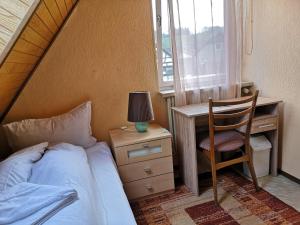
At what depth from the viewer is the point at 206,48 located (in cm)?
239

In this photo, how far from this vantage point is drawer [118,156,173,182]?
206cm

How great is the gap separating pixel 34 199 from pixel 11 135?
3.51ft

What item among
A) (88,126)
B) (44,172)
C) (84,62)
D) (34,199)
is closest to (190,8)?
(84,62)

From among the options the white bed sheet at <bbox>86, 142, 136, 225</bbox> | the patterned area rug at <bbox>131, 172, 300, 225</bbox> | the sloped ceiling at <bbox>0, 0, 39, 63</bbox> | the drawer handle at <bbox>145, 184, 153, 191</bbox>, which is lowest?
the patterned area rug at <bbox>131, 172, 300, 225</bbox>

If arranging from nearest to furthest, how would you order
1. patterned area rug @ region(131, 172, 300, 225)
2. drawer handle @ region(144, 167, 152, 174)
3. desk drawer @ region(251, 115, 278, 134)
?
patterned area rug @ region(131, 172, 300, 225) → drawer handle @ region(144, 167, 152, 174) → desk drawer @ region(251, 115, 278, 134)

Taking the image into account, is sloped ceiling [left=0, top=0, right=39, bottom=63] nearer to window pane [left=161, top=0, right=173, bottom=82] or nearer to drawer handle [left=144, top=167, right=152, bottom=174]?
drawer handle [left=144, top=167, right=152, bottom=174]

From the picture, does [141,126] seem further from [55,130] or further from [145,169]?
[55,130]

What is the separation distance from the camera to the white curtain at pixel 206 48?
2271 millimetres

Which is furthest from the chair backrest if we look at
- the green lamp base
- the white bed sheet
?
the white bed sheet

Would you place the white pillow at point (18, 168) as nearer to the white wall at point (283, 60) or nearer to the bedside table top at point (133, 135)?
the bedside table top at point (133, 135)

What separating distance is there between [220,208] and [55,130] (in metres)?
1.49

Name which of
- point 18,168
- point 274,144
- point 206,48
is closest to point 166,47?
point 206,48

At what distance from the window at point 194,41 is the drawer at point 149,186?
0.90m

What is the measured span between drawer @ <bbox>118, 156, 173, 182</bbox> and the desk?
20 cm
